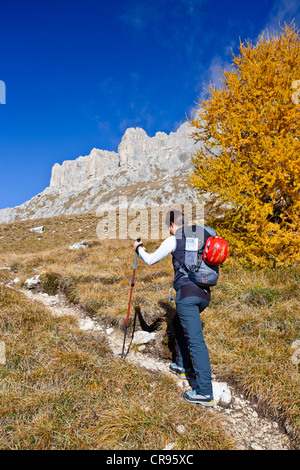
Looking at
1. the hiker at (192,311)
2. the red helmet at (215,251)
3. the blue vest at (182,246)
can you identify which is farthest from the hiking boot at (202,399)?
the red helmet at (215,251)

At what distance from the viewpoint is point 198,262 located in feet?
13.0

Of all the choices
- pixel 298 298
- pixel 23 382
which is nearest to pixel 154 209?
pixel 298 298

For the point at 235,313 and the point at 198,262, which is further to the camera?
the point at 235,313

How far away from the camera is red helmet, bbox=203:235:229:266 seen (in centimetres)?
373

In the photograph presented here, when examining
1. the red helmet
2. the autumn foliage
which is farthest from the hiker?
the autumn foliage

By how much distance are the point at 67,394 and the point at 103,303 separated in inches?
157

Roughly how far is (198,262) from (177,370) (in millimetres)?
2433

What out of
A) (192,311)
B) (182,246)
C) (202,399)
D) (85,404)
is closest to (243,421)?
(202,399)

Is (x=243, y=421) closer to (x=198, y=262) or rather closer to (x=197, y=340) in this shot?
(x=197, y=340)

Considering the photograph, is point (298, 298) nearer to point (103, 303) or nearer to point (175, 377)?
point (175, 377)

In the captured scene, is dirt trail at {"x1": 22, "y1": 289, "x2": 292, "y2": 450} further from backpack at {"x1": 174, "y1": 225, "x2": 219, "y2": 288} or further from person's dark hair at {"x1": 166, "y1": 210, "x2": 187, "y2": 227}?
person's dark hair at {"x1": 166, "y1": 210, "x2": 187, "y2": 227}

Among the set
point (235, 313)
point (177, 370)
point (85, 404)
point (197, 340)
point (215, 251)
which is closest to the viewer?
point (85, 404)

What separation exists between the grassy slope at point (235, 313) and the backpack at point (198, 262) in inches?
73.7

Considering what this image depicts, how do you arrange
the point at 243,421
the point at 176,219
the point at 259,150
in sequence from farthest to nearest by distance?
the point at 259,150 < the point at 176,219 < the point at 243,421
